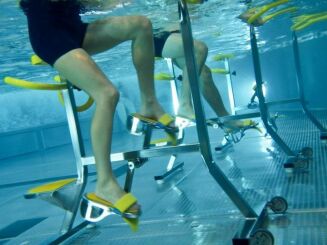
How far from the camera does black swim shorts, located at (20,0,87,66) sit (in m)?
2.54

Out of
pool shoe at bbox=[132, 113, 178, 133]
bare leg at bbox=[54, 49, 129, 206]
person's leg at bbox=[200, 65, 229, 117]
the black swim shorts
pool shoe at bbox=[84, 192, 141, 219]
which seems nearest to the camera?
pool shoe at bbox=[84, 192, 141, 219]

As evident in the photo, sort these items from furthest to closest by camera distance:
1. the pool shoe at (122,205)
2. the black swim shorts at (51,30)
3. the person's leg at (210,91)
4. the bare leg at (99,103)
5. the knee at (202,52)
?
the person's leg at (210,91)
the knee at (202,52)
the black swim shorts at (51,30)
the bare leg at (99,103)
the pool shoe at (122,205)

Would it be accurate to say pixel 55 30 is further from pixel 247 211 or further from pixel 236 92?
pixel 236 92

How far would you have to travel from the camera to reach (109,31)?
297cm

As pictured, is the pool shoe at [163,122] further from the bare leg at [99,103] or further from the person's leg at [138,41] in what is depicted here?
the bare leg at [99,103]

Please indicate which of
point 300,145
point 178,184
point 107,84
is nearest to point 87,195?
point 107,84

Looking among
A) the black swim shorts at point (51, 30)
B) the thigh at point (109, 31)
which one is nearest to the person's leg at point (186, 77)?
the thigh at point (109, 31)

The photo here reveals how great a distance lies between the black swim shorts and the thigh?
0.08m

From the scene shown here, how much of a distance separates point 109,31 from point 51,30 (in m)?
0.56

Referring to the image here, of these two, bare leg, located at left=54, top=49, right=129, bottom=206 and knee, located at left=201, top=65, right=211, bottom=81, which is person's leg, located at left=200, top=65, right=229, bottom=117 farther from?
bare leg, located at left=54, top=49, right=129, bottom=206

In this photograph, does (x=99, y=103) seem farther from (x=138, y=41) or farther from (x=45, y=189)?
(x=45, y=189)

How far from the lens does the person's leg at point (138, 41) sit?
2918 mm

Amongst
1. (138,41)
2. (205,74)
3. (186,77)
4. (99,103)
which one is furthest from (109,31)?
(205,74)

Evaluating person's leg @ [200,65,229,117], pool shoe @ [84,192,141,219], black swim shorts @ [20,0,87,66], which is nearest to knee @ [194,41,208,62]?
person's leg @ [200,65,229,117]
